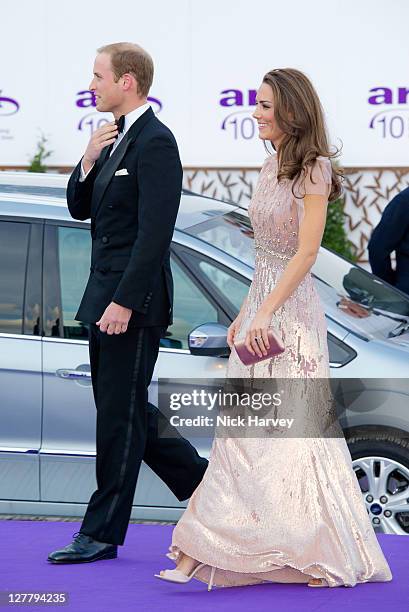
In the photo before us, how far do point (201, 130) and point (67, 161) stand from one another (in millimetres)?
1356

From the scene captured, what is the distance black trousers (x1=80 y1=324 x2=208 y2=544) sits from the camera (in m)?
4.99

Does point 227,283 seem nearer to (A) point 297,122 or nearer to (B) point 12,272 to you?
(B) point 12,272

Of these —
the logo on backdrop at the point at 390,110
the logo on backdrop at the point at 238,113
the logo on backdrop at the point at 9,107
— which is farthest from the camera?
the logo on backdrop at the point at 9,107

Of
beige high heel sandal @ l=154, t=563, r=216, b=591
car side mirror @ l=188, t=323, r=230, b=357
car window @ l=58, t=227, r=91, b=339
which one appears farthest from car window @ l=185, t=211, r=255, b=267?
beige high heel sandal @ l=154, t=563, r=216, b=591

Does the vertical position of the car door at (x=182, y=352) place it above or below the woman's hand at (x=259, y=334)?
below

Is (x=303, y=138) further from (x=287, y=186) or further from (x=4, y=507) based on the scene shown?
(x=4, y=507)

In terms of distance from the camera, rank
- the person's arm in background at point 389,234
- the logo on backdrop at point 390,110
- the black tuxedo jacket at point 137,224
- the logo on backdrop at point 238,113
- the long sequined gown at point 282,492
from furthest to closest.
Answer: the logo on backdrop at point 238,113
the logo on backdrop at point 390,110
the person's arm in background at point 389,234
the black tuxedo jacket at point 137,224
the long sequined gown at point 282,492

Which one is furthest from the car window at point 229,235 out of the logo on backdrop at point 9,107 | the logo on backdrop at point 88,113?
the logo on backdrop at point 9,107

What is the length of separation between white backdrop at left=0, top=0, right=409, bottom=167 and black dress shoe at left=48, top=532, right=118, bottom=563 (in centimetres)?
879

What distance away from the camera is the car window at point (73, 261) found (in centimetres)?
625

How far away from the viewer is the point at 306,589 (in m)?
4.66

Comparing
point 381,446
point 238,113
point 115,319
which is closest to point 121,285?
point 115,319

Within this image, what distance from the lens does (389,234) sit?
24.8 ft

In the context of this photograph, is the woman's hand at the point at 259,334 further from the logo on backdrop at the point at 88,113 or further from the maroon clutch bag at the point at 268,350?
the logo on backdrop at the point at 88,113
